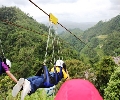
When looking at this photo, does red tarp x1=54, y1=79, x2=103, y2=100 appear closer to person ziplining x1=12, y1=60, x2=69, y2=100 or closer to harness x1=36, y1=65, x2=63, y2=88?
person ziplining x1=12, y1=60, x2=69, y2=100

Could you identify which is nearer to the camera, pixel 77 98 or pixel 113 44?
pixel 77 98

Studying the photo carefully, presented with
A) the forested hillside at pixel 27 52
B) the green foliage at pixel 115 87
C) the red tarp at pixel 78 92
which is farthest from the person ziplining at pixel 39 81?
the forested hillside at pixel 27 52

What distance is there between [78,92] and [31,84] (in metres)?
Result: 1.92

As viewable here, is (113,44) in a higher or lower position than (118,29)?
lower

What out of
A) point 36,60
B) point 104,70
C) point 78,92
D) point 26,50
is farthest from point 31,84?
point 26,50

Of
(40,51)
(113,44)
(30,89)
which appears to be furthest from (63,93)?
(113,44)

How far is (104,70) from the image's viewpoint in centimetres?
1914

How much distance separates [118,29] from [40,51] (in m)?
67.5

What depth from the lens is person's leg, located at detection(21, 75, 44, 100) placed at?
302 centimetres

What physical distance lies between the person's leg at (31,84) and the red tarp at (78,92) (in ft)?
5.46

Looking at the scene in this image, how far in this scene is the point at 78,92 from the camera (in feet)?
4.42

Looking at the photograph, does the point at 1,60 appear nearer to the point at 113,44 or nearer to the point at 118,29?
the point at 113,44

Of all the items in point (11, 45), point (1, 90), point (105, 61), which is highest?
point (11, 45)

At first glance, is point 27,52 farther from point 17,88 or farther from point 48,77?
point 17,88
